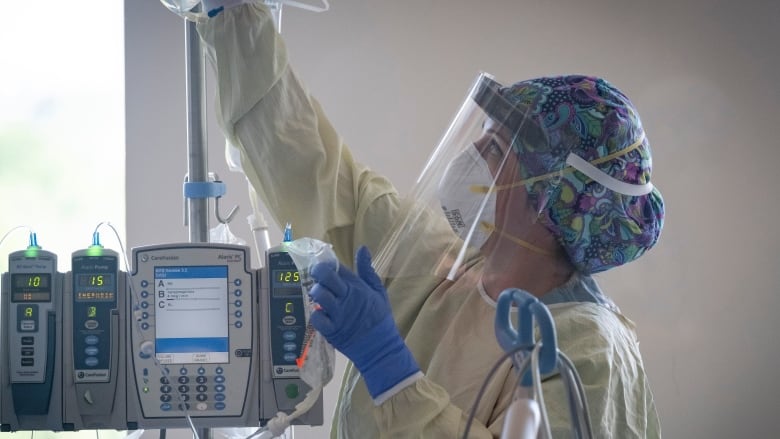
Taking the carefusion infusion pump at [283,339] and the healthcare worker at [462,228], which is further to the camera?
the carefusion infusion pump at [283,339]

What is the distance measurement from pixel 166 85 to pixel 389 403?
5.47ft

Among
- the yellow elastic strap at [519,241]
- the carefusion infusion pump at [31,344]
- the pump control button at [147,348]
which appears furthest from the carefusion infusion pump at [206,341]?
the yellow elastic strap at [519,241]

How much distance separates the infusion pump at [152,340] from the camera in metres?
1.44

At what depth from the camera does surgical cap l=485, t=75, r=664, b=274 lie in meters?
1.36

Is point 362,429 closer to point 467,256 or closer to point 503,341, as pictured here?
point 467,256

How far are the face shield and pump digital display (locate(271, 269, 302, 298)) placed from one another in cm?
Result: 14

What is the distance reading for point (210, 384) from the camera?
1.45 metres

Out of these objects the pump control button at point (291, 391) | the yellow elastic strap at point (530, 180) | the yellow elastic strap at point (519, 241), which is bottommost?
the pump control button at point (291, 391)

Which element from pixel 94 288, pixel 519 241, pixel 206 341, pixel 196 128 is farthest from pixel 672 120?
pixel 94 288

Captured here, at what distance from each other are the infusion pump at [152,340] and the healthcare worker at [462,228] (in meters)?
0.16

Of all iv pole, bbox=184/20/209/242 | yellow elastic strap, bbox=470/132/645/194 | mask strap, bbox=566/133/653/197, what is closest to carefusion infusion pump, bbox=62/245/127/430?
iv pole, bbox=184/20/209/242

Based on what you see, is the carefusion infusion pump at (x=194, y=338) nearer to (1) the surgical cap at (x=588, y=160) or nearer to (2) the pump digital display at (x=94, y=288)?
(2) the pump digital display at (x=94, y=288)

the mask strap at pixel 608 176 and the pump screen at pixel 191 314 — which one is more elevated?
the mask strap at pixel 608 176

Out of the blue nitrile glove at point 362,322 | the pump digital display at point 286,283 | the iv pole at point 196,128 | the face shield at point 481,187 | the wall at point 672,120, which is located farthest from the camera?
the wall at point 672,120
